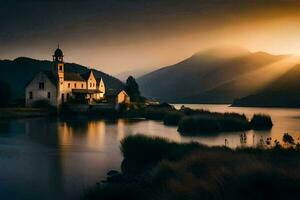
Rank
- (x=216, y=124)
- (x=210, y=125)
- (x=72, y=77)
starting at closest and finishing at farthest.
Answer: (x=210, y=125), (x=216, y=124), (x=72, y=77)

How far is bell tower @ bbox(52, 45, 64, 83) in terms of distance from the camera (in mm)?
88812

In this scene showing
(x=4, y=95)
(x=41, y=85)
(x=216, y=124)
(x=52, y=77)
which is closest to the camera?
(x=216, y=124)

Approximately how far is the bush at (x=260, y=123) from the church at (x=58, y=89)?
140 feet

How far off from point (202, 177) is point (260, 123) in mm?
41779

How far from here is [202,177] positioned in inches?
547

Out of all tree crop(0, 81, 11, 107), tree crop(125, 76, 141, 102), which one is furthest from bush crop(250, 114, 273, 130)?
tree crop(0, 81, 11, 107)

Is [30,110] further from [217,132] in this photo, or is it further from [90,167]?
[90,167]

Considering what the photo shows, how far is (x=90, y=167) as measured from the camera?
24719 mm

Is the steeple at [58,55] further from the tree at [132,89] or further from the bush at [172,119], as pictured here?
the bush at [172,119]

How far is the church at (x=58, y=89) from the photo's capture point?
87688 millimetres

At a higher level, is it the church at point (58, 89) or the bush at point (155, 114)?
the church at point (58, 89)

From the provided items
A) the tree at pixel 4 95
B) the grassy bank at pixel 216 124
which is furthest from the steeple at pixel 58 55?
the grassy bank at pixel 216 124

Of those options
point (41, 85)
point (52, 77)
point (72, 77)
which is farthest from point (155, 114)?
point (41, 85)

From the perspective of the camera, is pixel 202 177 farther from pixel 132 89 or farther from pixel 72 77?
pixel 132 89
